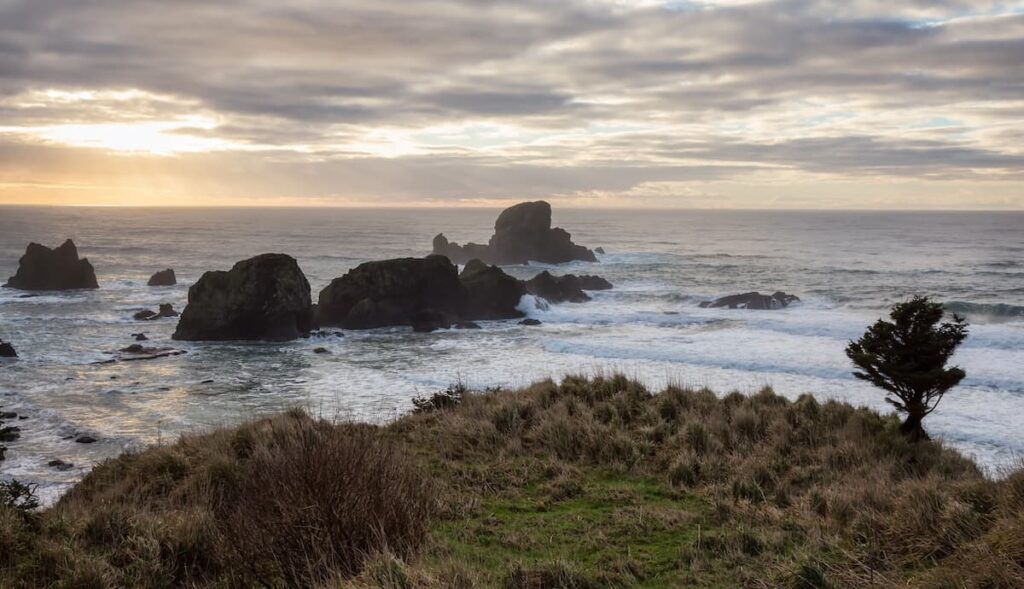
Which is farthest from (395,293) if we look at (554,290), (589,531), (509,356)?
(589,531)

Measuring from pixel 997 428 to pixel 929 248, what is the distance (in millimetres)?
99705

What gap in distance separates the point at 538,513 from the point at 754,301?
1884 inches

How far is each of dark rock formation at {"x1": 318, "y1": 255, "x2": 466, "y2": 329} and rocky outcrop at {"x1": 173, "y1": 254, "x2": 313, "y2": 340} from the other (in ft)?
16.1

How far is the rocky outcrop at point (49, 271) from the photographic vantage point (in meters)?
63.6

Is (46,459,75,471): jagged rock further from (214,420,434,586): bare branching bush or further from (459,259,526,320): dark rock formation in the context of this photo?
(459,259,526,320): dark rock formation

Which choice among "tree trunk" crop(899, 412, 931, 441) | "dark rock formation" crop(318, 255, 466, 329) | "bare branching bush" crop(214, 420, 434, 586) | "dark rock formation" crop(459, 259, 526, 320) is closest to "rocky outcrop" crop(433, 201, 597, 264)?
"dark rock formation" crop(459, 259, 526, 320)

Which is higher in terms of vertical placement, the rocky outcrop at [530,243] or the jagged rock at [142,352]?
the rocky outcrop at [530,243]

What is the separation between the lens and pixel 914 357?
13.4 meters

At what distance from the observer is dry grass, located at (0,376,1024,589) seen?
19.1 feet

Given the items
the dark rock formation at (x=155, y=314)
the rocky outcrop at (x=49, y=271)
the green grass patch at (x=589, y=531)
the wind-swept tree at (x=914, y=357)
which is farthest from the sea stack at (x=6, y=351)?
the wind-swept tree at (x=914, y=357)

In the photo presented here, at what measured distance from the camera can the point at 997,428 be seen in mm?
21438

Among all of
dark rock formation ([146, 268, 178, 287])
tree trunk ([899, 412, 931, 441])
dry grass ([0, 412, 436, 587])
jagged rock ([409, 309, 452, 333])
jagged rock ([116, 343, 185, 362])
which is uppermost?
dry grass ([0, 412, 436, 587])

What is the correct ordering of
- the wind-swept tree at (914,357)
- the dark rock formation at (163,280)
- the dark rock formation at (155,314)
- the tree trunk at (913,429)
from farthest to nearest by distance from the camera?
1. the dark rock formation at (163,280)
2. the dark rock formation at (155,314)
3. the wind-swept tree at (914,357)
4. the tree trunk at (913,429)

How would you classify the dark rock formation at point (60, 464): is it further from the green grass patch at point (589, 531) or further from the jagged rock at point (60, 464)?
the green grass patch at point (589, 531)
